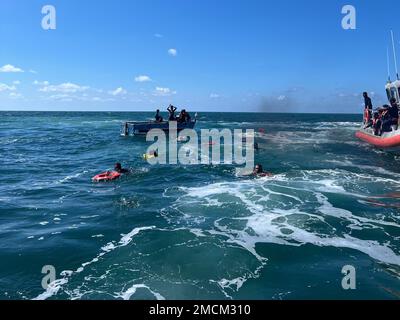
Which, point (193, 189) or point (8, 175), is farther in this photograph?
point (8, 175)

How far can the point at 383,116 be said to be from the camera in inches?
1203

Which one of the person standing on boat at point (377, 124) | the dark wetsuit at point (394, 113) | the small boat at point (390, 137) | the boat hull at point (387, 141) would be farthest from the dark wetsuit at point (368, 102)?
the dark wetsuit at point (394, 113)

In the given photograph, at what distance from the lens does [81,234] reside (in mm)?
12516

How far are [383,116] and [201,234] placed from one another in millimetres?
24805

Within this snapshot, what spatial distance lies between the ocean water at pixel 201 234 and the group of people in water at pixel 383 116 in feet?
27.3

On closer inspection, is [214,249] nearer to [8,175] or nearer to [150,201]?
[150,201]

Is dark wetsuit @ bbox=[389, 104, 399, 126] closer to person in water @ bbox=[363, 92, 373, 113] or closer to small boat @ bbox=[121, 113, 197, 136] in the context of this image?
person in water @ bbox=[363, 92, 373, 113]

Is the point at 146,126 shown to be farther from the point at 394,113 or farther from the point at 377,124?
the point at 394,113

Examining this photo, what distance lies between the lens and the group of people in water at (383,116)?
1159 inches
